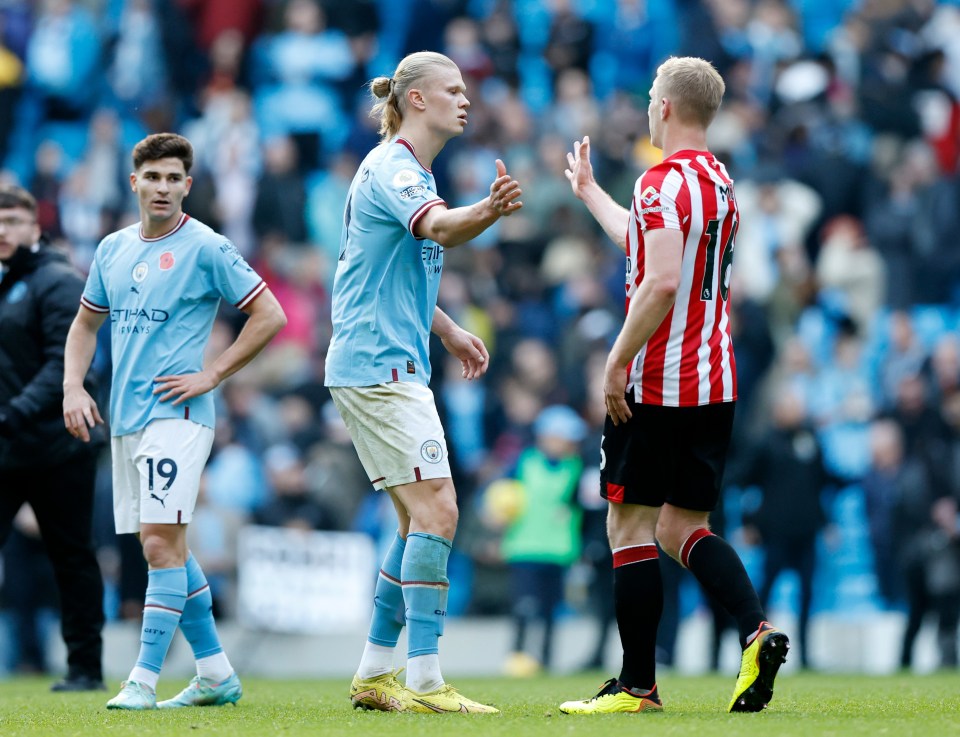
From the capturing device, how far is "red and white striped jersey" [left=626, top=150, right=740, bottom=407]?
6.30 metres

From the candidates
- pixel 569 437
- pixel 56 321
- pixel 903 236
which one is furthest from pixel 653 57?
pixel 56 321

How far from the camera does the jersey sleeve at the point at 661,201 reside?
246 inches

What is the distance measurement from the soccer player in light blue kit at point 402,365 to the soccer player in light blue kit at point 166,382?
0.75 metres

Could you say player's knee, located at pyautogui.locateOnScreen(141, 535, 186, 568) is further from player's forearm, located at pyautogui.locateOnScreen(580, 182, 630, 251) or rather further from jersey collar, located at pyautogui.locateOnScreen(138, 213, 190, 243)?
player's forearm, located at pyautogui.locateOnScreen(580, 182, 630, 251)

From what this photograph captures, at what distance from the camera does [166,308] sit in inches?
282

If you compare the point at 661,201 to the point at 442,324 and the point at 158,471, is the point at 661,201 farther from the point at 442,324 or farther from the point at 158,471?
the point at 158,471

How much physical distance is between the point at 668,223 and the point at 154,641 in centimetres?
282

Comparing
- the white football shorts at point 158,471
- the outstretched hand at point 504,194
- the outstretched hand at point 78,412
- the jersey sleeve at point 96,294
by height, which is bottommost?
the white football shorts at point 158,471

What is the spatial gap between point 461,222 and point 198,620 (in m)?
2.41

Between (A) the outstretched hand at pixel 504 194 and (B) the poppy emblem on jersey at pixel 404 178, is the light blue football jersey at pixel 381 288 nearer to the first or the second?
(B) the poppy emblem on jersey at pixel 404 178

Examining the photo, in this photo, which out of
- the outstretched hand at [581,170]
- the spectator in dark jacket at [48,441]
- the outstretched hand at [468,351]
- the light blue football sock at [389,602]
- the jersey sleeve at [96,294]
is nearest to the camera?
the light blue football sock at [389,602]

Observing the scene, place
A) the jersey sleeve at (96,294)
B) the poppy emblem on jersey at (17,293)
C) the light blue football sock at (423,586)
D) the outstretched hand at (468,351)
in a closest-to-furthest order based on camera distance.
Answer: the light blue football sock at (423,586) < the outstretched hand at (468,351) < the jersey sleeve at (96,294) < the poppy emblem on jersey at (17,293)

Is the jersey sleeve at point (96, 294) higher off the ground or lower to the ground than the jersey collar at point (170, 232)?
lower

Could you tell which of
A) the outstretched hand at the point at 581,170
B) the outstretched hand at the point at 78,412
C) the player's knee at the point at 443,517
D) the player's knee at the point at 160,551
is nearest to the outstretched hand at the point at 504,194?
the outstretched hand at the point at 581,170
